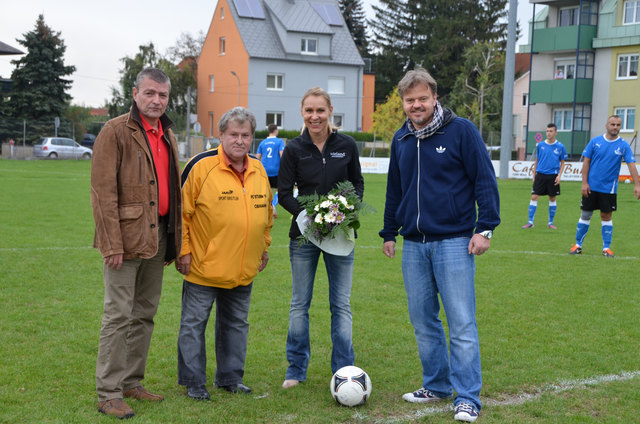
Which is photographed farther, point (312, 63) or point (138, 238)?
point (312, 63)

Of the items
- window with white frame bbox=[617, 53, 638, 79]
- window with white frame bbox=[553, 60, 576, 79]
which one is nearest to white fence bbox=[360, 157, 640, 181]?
window with white frame bbox=[617, 53, 638, 79]

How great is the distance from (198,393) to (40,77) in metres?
51.9

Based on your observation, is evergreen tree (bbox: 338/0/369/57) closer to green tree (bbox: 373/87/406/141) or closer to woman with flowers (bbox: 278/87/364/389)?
green tree (bbox: 373/87/406/141)

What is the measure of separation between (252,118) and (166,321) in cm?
293

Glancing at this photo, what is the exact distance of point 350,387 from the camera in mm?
4621

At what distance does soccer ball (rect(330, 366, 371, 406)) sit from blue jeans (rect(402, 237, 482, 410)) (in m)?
0.58

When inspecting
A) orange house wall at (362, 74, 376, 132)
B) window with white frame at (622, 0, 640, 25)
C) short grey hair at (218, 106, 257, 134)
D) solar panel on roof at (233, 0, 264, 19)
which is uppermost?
solar panel on roof at (233, 0, 264, 19)

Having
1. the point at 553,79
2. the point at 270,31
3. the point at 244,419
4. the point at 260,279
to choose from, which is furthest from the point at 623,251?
the point at 270,31

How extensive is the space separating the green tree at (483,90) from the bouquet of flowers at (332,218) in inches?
1865

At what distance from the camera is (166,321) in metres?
6.81

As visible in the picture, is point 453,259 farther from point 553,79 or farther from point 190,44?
point 190,44

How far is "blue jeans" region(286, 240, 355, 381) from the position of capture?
5.00 m

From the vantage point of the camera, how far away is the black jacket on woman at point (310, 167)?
494cm

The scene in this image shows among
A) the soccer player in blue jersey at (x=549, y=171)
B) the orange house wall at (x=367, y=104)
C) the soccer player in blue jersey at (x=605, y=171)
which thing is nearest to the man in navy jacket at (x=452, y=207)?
the soccer player in blue jersey at (x=605, y=171)
